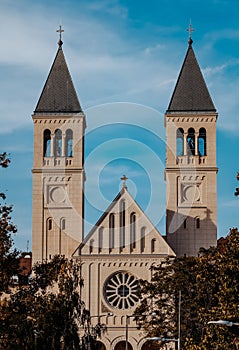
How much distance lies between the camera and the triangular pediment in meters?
79.1

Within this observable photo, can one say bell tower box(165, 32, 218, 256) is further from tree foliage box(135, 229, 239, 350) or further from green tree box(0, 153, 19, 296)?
green tree box(0, 153, 19, 296)

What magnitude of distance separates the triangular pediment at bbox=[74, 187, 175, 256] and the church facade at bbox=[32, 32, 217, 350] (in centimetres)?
8

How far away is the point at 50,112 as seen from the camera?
82.5 meters

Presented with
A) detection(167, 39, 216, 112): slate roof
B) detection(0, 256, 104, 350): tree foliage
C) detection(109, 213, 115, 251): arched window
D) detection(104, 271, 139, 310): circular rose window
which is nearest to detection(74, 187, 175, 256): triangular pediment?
detection(109, 213, 115, 251): arched window

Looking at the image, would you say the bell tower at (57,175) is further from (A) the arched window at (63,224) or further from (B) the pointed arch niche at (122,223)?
(B) the pointed arch niche at (122,223)

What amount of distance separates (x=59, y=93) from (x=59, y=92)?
11cm

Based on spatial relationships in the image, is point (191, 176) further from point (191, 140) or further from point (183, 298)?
point (183, 298)

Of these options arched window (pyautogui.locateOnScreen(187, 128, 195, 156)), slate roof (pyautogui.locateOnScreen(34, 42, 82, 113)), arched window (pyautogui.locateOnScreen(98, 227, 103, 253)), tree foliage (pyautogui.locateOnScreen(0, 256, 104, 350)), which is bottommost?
tree foliage (pyautogui.locateOnScreen(0, 256, 104, 350))

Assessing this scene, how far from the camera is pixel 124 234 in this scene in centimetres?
8012

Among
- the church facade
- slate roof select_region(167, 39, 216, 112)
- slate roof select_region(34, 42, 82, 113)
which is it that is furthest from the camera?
slate roof select_region(34, 42, 82, 113)

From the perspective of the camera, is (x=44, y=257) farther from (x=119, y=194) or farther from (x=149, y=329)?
(x=149, y=329)

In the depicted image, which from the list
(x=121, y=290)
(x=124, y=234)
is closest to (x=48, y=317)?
(x=121, y=290)

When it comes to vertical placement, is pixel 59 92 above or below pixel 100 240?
above

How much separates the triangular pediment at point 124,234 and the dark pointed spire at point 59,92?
853cm
